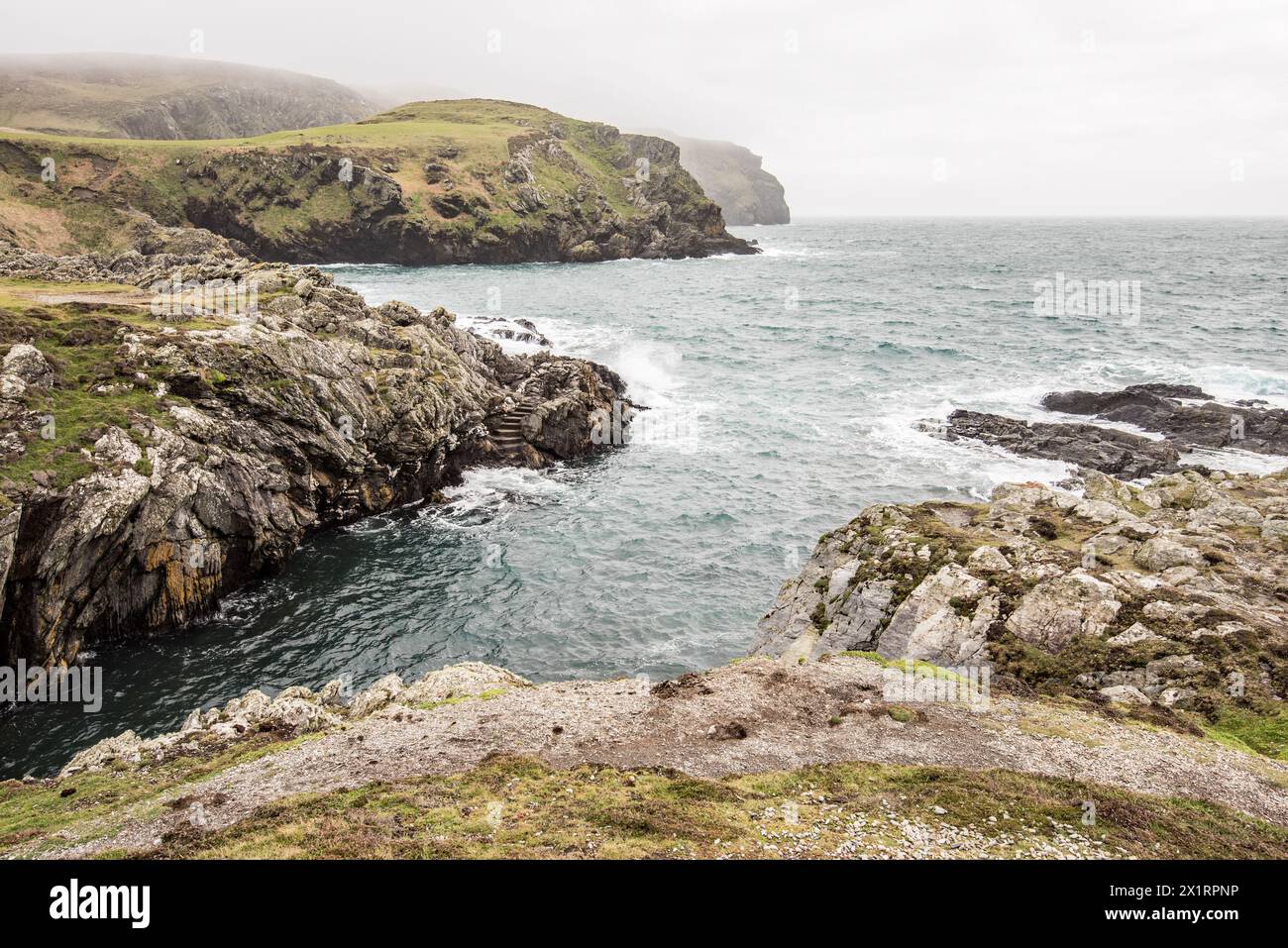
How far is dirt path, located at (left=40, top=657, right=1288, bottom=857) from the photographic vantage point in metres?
14.8

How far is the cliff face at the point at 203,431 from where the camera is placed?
993 inches

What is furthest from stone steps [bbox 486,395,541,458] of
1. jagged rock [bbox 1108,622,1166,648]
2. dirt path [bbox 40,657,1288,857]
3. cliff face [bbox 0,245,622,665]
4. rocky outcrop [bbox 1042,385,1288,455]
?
rocky outcrop [bbox 1042,385,1288,455]

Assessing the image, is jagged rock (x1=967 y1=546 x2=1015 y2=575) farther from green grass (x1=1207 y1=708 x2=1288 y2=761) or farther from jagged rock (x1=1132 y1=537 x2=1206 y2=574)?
green grass (x1=1207 y1=708 x2=1288 y2=761)

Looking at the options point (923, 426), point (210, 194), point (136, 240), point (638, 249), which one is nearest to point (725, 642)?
point (923, 426)

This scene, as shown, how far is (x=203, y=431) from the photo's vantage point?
3138 centimetres

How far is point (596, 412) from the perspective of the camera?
53.6 meters

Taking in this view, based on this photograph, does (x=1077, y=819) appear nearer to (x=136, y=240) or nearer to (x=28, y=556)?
(x=28, y=556)

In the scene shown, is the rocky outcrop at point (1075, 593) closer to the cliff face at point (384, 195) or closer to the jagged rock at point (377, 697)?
the jagged rock at point (377, 697)

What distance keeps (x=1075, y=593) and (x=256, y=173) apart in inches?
6010

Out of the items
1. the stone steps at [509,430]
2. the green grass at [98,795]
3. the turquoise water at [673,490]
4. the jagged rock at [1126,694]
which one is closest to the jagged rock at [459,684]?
the green grass at [98,795]

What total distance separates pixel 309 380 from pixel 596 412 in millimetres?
21731

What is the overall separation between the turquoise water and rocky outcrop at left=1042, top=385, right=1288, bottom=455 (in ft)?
11.5

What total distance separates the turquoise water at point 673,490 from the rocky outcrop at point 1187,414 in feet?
11.5

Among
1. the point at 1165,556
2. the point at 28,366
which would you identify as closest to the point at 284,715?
the point at 28,366
